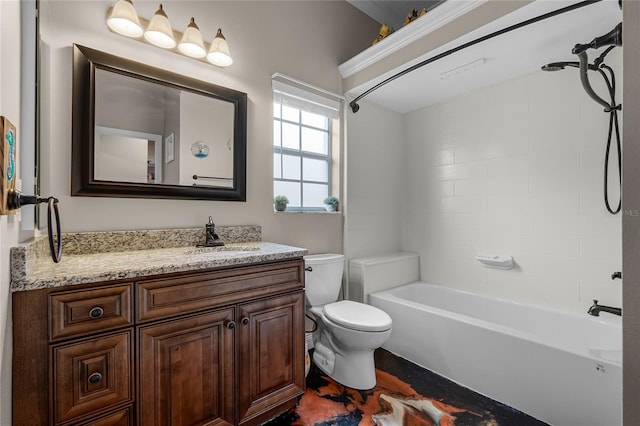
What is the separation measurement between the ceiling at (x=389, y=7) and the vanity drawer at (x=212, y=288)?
256 cm

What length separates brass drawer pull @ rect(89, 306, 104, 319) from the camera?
1.04 metres

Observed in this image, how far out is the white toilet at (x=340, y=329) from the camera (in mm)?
1810

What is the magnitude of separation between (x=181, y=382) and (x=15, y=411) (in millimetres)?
493

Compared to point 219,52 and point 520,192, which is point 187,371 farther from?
point 520,192

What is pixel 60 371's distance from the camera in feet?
3.23

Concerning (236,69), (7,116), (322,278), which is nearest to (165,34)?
(236,69)

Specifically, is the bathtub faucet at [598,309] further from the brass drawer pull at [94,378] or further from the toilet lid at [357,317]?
the brass drawer pull at [94,378]

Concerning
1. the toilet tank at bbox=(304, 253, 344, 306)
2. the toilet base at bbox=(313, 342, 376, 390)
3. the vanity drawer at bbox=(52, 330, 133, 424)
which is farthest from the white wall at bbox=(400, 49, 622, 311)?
the vanity drawer at bbox=(52, 330, 133, 424)

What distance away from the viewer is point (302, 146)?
2527 mm

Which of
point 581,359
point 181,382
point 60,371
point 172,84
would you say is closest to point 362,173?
point 172,84

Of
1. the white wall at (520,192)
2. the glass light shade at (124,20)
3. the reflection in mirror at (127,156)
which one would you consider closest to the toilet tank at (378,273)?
the white wall at (520,192)

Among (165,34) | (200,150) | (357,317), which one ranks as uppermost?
(165,34)

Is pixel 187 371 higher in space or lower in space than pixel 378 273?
lower

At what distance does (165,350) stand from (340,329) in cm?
102
